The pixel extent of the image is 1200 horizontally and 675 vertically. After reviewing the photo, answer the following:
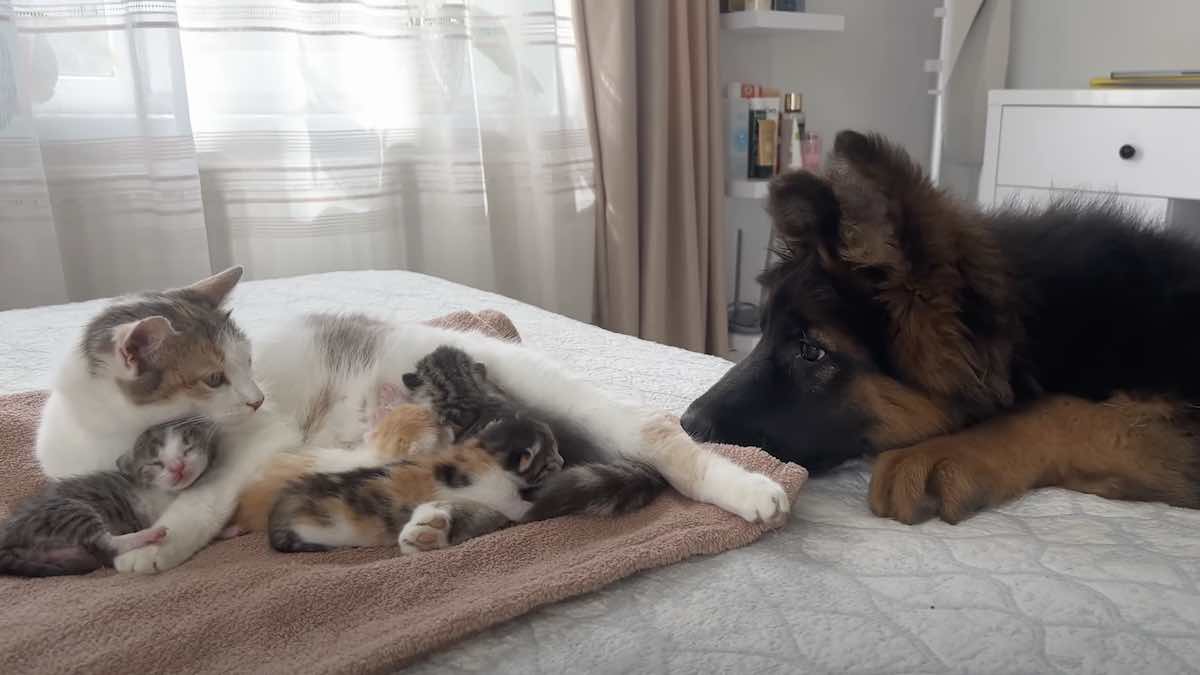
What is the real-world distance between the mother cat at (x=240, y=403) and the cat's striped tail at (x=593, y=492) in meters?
0.04

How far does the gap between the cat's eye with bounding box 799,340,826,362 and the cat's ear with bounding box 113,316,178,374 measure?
0.75 meters

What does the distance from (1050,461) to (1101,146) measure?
2.08 m

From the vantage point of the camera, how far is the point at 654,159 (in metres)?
3.13

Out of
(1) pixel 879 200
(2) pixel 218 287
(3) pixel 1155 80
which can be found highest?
(3) pixel 1155 80

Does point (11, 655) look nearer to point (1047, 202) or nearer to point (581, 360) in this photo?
point (581, 360)

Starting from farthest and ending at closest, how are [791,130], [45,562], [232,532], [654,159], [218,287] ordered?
[791,130] < [654,159] < [218,287] < [232,532] < [45,562]

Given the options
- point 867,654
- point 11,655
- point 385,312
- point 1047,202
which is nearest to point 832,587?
point 867,654

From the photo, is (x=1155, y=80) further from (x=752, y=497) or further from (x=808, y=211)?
(x=752, y=497)

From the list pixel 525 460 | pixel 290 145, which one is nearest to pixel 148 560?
pixel 525 460

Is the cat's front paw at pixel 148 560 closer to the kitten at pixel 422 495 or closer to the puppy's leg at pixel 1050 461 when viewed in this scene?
the kitten at pixel 422 495

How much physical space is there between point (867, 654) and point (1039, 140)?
2.64m

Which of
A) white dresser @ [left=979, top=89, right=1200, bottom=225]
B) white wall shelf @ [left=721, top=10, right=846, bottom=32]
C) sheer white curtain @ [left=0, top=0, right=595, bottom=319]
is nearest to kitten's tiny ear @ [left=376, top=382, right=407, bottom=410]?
sheer white curtain @ [left=0, top=0, right=595, bottom=319]

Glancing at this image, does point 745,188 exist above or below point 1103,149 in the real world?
below

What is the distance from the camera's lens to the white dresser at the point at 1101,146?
2.58 m
